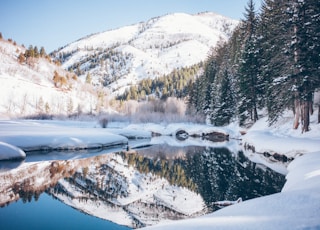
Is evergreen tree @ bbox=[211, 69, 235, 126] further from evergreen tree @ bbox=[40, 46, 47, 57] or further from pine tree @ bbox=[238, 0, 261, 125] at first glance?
evergreen tree @ bbox=[40, 46, 47, 57]

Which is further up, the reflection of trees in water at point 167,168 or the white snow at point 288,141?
the white snow at point 288,141

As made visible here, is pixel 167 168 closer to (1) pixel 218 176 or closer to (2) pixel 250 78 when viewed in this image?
(1) pixel 218 176

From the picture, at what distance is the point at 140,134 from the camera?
38531 millimetres

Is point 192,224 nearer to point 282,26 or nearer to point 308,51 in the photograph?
point 308,51

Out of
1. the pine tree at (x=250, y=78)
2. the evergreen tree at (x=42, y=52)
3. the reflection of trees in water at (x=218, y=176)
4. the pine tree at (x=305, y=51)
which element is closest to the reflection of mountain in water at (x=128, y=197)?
the reflection of trees in water at (x=218, y=176)

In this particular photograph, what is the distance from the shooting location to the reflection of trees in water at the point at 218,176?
9422 mm

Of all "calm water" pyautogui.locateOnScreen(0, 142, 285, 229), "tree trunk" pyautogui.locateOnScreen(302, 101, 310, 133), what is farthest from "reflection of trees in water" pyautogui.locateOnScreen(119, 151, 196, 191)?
"tree trunk" pyautogui.locateOnScreen(302, 101, 310, 133)

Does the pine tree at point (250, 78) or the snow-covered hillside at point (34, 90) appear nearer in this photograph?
the pine tree at point (250, 78)

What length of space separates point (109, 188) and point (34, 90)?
239ft

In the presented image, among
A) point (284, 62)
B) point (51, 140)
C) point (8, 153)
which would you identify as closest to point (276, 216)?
point (8, 153)

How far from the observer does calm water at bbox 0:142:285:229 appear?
23.4ft

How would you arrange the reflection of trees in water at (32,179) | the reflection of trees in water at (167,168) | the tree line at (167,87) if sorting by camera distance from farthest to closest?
the tree line at (167,87)
the reflection of trees in water at (167,168)
the reflection of trees in water at (32,179)

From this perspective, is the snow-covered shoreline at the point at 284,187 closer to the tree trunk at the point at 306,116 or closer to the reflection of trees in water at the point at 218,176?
the tree trunk at the point at 306,116

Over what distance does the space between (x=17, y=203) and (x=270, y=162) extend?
13263 mm
